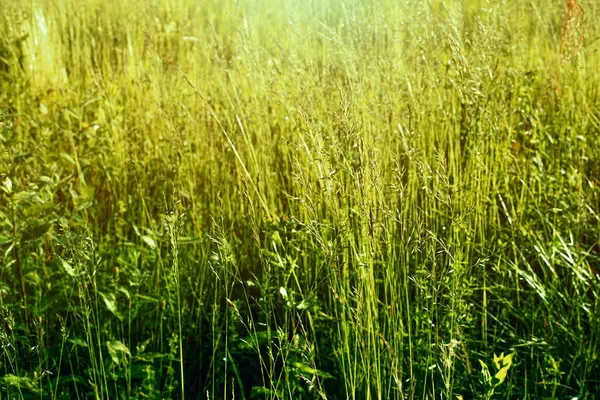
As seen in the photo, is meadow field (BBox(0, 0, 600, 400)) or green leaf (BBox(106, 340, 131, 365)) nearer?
meadow field (BBox(0, 0, 600, 400))

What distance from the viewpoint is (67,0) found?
4.87 meters

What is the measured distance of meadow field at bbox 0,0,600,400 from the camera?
1.65 m

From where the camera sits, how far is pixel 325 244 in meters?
1.71

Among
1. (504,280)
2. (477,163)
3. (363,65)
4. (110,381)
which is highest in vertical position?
(363,65)

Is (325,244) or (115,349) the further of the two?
(115,349)

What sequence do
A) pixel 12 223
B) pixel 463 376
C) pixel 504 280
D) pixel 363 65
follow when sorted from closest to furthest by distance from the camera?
pixel 463 376 < pixel 12 223 < pixel 504 280 < pixel 363 65

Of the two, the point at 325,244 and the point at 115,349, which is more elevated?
the point at 325,244

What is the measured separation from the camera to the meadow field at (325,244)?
64.8 inches

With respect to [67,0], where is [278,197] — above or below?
below

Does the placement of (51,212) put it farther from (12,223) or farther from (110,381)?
(110,381)

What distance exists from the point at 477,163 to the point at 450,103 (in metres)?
0.78

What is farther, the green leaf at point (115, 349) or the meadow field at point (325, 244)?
the green leaf at point (115, 349)

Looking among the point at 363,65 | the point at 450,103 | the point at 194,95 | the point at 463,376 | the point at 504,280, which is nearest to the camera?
the point at 463,376

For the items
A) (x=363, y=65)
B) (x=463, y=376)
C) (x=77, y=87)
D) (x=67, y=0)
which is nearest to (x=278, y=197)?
(x=363, y=65)
